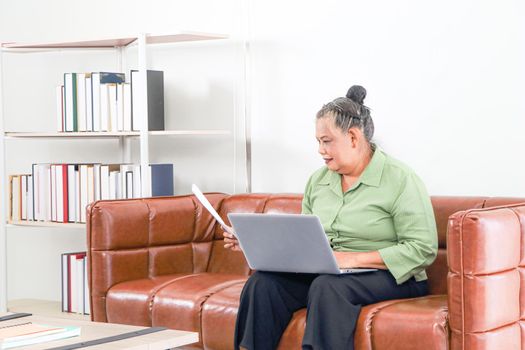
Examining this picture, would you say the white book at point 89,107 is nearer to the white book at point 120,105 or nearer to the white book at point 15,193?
the white book at point 120,105

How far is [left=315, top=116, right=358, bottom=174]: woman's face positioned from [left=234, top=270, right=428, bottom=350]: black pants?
1.40ft

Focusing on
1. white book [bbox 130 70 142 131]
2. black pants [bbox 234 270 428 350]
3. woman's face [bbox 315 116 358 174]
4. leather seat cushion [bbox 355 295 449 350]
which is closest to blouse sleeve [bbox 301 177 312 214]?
woman's face [bbox 315 116 358 174]

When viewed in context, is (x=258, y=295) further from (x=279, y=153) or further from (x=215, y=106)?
(x=215, y=106)

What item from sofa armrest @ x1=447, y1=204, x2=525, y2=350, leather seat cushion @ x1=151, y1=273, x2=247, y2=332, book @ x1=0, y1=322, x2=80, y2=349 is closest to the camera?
book @ x1=0, y1=322, x2=80, y2=349

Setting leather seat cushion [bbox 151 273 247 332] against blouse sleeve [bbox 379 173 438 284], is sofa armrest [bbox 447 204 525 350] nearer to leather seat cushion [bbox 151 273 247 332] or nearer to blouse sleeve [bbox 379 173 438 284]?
blouse sleeve [bbox 379 173 438 284]

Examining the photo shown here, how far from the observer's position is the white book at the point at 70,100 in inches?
187

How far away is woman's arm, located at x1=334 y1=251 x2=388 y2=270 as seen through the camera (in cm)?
325

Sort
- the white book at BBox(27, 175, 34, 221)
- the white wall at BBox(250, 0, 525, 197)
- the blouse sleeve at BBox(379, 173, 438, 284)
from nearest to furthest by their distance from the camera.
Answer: the blouse sleeve at BBox(379, 173, 438, 284) → the white wall at BBox(250, 0, 525, 197) → the white book at BBox(27, 175, 34, 221)

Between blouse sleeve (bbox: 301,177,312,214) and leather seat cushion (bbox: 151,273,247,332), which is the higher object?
blouse sleeve (bbox: 301,177,312,214)

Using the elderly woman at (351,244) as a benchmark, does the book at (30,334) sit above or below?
below

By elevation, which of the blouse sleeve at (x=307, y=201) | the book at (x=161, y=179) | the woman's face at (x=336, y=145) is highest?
the woman's face at (x=336, y=145)

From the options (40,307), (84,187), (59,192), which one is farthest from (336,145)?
(40,307)

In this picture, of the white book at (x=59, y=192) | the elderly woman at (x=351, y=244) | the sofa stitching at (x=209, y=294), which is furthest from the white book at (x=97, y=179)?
the elderly woman at (x=351, y=244)

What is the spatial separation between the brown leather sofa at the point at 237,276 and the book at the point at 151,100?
1.80ft
